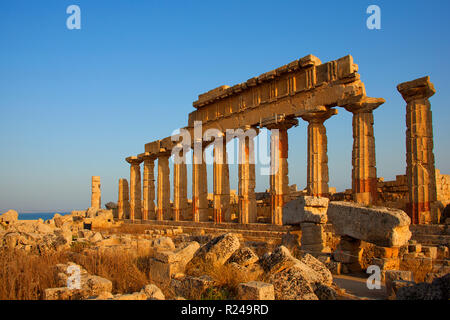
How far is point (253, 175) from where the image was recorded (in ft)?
67.9

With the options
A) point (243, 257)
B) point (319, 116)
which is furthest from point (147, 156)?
point (243, 257)

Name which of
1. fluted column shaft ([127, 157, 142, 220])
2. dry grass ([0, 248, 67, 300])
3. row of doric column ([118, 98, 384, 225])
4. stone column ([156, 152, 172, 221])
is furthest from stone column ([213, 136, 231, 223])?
dry grass ([0, 248, 67, 300])

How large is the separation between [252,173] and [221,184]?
2.65 meters

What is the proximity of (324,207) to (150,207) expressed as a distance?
20.9m

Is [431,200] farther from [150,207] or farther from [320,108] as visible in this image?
[150,207]

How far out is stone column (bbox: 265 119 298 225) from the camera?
18719 millimetres

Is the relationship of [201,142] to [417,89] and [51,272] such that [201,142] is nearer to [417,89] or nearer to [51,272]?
[417,89]

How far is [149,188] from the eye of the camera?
30125 mm

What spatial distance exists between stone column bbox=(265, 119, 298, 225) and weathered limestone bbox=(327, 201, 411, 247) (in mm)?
8806

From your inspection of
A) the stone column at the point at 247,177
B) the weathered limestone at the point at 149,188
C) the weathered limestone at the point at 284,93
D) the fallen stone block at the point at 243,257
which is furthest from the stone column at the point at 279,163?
the weathered limestone at the point at 149,188

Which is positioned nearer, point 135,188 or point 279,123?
point 279,123

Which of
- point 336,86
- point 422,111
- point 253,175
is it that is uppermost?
point 336,86

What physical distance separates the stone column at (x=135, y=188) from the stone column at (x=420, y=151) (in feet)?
71.1
